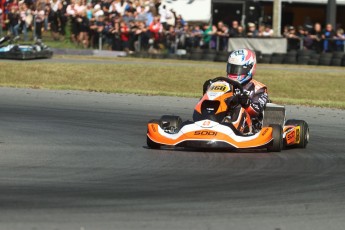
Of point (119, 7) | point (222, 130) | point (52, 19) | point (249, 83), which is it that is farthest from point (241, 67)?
point (52, 19)

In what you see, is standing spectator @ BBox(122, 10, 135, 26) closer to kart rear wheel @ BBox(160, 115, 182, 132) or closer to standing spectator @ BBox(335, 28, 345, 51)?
standing spectator @ BBox(335, 28, 345, 51)

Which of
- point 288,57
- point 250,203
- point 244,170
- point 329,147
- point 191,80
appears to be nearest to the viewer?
point 250,203

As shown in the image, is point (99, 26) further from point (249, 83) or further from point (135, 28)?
point (249, 83)

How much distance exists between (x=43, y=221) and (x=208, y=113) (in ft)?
14.4

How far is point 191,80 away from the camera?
22.0m

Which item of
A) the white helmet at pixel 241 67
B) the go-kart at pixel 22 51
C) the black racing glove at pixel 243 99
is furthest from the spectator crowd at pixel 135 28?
the black racing glove at pixel 243 99

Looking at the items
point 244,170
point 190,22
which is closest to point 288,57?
point 190,22

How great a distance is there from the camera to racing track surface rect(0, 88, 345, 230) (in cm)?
640

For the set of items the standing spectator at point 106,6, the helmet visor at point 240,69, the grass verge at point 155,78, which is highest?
the helmet visor at point 240,69

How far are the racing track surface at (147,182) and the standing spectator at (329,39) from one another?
13617 mm

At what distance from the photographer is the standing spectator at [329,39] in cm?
2664

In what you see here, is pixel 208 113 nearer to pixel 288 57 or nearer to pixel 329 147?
pixel 329 147

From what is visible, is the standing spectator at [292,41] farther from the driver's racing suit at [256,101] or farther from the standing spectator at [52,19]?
the driver's racing suit at [256,101]

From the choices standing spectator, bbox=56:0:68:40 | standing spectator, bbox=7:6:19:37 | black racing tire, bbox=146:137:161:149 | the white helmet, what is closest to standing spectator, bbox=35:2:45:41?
standing spectator, bbox=56:0:68:40
